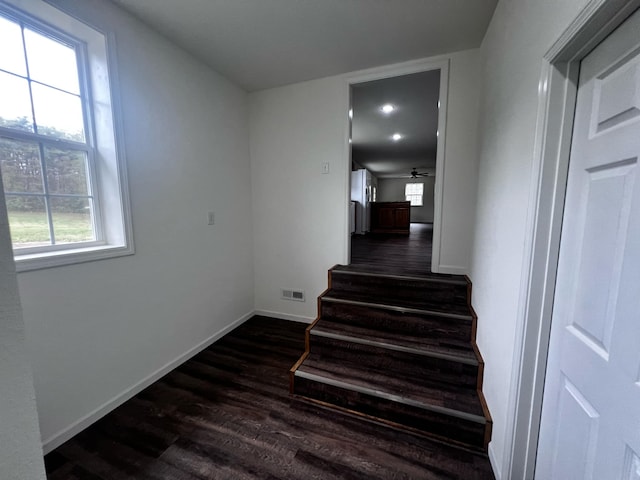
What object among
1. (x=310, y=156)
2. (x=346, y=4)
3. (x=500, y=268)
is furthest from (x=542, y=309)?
(x=310, y=156)

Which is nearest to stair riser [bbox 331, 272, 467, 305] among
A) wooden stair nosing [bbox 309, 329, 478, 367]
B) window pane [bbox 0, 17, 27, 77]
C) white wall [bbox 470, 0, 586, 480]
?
white wall [bbox 470, 0, 586, 480]

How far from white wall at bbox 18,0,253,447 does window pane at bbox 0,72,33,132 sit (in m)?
0.45

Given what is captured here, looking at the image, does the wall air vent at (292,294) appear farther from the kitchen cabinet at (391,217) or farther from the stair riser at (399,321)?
the kitchen cabinet at (391,217)

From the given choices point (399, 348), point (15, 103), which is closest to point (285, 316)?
point (399, 348)

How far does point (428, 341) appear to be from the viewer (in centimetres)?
191

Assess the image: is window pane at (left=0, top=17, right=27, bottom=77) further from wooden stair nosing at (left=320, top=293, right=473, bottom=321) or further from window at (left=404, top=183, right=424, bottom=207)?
window at (left=404, top=183, right=424, bottom=207)

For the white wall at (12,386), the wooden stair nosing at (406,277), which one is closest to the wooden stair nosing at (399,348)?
the wooden stair nosing at (406,277)

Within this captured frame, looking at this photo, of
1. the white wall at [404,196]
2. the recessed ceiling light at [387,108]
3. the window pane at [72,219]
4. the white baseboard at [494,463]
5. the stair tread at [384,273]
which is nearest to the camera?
the white baseboard at [494,463]

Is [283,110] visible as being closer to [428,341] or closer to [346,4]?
[346,4]

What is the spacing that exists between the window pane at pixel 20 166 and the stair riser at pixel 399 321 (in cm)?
205

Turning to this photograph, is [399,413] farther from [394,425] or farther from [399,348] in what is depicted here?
[399,348]

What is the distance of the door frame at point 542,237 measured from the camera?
3.03 ft

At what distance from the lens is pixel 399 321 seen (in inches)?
80.8

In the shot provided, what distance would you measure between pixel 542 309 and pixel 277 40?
2426 mm
